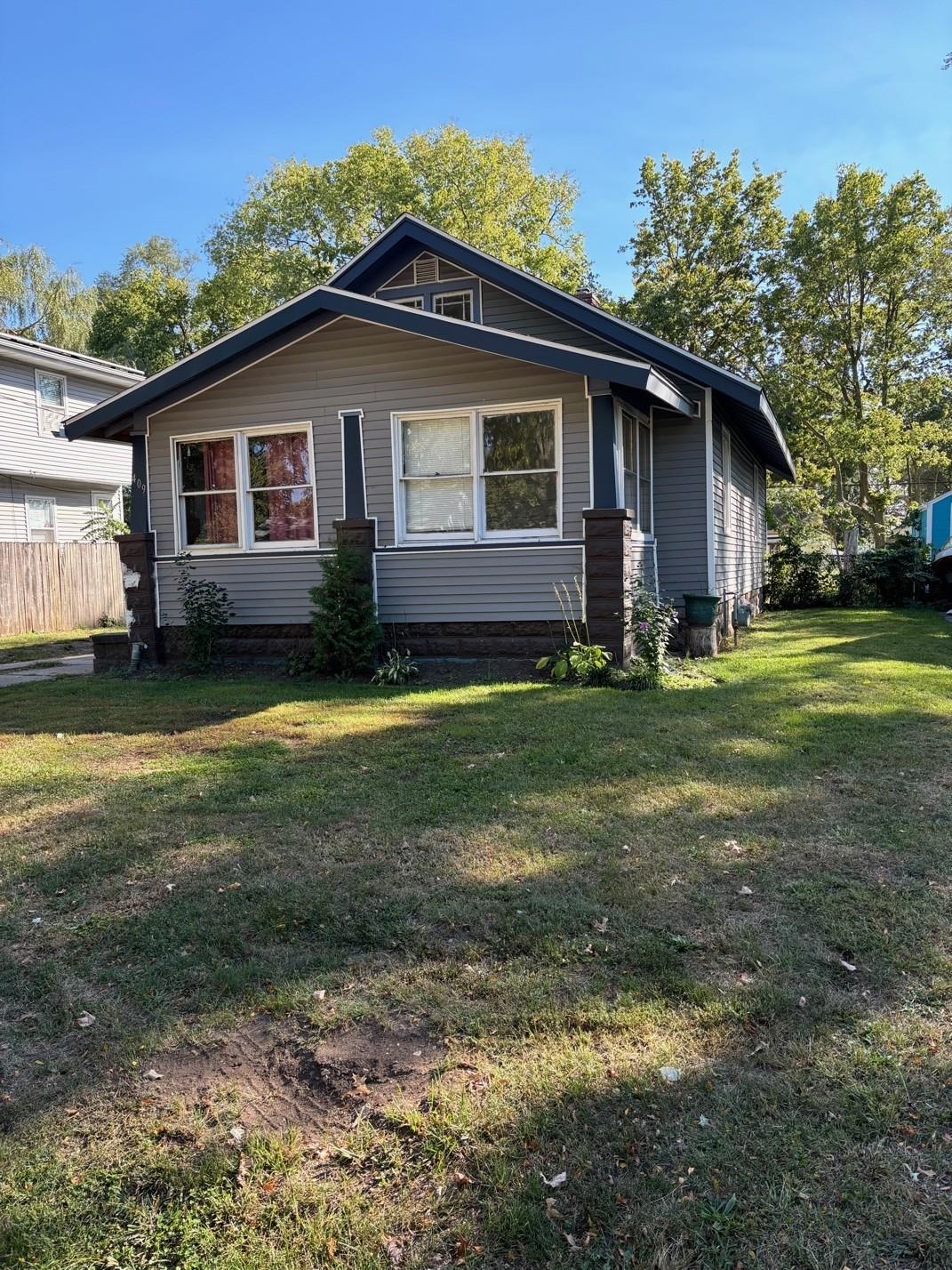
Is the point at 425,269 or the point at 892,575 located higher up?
the point at 425,269

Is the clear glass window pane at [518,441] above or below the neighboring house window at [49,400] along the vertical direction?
below

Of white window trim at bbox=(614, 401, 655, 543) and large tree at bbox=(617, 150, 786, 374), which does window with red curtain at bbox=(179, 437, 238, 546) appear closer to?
white window trim at bbox=(614, 401, 655, 543)

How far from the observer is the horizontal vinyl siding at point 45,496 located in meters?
19.4

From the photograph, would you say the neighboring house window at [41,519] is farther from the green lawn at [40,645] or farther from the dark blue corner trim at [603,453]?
the dark blue corner trim at [603,453]

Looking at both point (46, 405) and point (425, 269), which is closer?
point (425, 269)

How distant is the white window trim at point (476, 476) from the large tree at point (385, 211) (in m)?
22.6

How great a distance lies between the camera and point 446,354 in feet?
29.1

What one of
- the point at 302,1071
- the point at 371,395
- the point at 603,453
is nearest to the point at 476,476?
the point at 603,453

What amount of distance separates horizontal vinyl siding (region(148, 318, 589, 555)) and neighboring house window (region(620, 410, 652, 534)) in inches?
37.8

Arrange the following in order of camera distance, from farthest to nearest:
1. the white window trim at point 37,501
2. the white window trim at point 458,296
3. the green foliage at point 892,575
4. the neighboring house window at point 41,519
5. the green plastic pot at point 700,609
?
the neighboring house window at point 41,519 < the white window trim at point 37,501 < the green foliage at point 892,575 < the white window trim at point 458,296 < the green plastic pot at point 700,609

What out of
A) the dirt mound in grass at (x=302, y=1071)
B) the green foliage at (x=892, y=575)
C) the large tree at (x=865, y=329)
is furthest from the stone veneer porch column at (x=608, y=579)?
the large tree at (x=865, y=329)

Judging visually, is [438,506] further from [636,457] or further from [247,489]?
[636,457]

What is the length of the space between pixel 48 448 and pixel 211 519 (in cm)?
1245

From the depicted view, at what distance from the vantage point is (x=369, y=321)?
872cm
